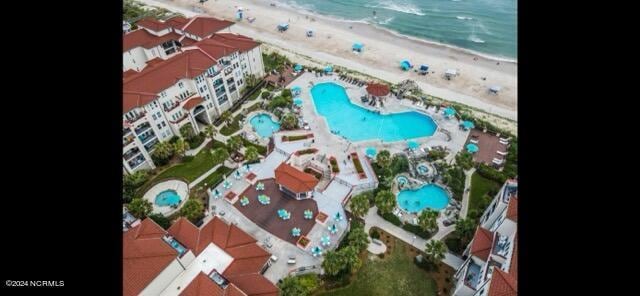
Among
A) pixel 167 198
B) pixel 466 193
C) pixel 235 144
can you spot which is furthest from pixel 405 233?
pixel 167 198

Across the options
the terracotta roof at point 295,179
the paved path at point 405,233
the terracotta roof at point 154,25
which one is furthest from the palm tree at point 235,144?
the terracotta roof at point 154,25

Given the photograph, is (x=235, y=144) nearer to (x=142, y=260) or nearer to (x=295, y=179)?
(x=295, y=179)

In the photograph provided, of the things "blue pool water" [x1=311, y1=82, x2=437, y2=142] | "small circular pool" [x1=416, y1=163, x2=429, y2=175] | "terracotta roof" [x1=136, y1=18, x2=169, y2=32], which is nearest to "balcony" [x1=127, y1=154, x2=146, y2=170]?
"blue pool water" [x1=311, y1=82, x2=437, y2=142]

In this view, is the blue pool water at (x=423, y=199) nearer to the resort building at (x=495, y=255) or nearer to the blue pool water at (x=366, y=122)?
the resort building at (x=495, y=255)

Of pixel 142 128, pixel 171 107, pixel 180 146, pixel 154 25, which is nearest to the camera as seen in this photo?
pixel 142 128
